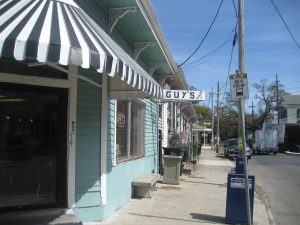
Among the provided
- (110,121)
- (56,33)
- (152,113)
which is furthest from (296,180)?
(56,33)

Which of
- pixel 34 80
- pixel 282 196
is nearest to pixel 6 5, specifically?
pixel 34 80

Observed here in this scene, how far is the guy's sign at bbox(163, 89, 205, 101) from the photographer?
51.0 ft

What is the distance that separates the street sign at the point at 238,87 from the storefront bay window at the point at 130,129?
8.67 feet

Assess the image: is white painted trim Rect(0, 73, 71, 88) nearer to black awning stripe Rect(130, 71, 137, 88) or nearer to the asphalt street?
black awning stripe Rect(130, 71, 137, 88)

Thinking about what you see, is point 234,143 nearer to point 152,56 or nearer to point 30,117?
point 152,56

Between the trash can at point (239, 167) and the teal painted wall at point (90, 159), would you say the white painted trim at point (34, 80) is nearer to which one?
the teal painted wall at point (90, 159)

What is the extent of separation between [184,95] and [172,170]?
2650 mm

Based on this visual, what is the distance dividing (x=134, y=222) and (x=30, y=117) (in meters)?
2.81

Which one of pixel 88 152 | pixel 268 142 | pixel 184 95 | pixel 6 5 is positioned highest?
pixel 6 5

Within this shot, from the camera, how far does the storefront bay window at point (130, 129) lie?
33.7 ft

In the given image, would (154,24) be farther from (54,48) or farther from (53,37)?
(54,48)

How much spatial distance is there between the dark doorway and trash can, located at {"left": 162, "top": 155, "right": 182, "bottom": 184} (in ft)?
25.8

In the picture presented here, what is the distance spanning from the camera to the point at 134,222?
27.6ft

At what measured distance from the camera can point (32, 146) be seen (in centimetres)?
716
